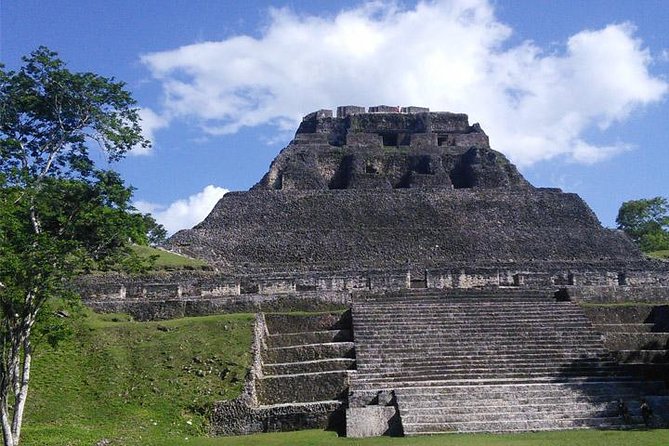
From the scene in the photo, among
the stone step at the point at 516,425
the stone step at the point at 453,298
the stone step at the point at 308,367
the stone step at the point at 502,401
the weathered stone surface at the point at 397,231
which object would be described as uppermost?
the weathered stone surface at the point at 397,231

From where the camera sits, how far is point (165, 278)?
20.8 meters

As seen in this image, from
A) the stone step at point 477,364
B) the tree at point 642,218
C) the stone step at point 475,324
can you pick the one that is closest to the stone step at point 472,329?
the stone step at point 475,324

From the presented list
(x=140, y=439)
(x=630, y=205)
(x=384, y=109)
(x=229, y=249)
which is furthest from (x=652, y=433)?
(x=630, y=205)

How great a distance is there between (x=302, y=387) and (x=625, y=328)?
7820 mm

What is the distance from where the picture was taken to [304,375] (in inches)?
548

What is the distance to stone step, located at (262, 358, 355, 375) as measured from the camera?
14.3 metres

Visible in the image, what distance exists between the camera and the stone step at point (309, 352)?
1486 centimetres

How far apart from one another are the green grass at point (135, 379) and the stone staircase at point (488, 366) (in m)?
2.73

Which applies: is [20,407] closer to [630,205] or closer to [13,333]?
[13,333]

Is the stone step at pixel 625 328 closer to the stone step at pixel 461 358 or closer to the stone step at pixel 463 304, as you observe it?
the stone step at pixel 463 304

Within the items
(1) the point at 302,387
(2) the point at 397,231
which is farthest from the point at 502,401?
(2) the point at 397,231

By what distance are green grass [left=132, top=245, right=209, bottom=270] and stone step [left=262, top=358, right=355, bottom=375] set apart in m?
8.02

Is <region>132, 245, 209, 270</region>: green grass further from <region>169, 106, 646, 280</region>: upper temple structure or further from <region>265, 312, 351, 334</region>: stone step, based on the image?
<region>265, 312, 351, 334</region>: stone step

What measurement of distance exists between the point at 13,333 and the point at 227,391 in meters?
4.35
